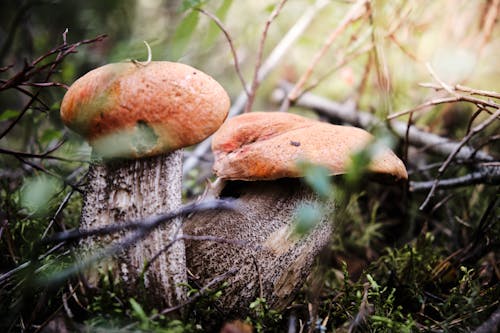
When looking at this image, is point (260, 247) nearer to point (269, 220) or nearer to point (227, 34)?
point (269, 220)

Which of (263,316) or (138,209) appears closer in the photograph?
(138,209)

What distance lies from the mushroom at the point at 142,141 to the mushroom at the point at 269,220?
0.15 meters

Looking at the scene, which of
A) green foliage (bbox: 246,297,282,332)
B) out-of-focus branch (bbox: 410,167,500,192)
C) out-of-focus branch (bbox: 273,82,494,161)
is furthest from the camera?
out-of-focus branch (bbox: 273,82,494,161)

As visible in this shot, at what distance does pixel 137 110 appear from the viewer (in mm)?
948

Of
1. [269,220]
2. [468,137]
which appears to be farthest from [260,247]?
[468,137]

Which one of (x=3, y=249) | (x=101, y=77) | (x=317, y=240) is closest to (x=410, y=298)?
(x=317, y=240)

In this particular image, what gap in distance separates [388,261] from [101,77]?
1.43 metres

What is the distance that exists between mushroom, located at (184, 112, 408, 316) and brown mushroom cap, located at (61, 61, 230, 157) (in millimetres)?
273

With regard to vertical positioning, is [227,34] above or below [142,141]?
above

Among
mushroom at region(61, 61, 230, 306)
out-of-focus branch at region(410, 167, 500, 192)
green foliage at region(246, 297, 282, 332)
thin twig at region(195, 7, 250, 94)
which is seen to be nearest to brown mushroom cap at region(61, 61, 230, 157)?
mushroom at region(61, 61, 230, 306)

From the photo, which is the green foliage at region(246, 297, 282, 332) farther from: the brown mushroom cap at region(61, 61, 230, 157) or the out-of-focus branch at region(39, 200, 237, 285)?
the brown mushroom cap at region(61, 61, 230, 157)

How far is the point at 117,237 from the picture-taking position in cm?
105

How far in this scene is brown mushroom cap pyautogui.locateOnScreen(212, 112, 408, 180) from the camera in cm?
110

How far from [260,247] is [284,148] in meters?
0.37
